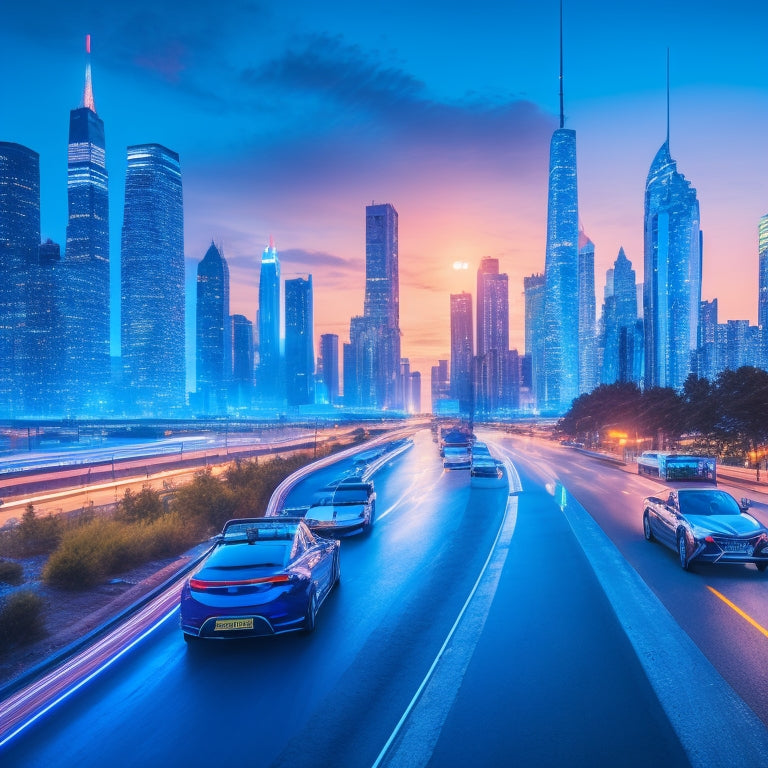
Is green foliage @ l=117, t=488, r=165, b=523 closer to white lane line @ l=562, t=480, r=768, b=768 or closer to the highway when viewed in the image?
the highway

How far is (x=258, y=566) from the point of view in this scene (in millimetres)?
7914

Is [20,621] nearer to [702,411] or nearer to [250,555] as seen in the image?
[250,555]

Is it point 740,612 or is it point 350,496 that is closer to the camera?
point 740,612

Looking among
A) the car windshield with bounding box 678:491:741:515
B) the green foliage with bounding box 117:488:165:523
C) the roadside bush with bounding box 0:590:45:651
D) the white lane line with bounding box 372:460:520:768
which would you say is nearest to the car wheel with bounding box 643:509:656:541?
the car windshield with bounding box 678:491:741:515

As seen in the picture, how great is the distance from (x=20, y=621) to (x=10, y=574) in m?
3.87

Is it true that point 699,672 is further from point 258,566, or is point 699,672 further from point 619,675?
point 258,566

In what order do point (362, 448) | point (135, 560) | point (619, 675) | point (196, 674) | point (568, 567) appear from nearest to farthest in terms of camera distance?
point (619, 675), point (196, 674), point (568, 567), point (135, 560), point (362, 448)

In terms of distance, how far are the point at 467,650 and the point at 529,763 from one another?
96.9 inches

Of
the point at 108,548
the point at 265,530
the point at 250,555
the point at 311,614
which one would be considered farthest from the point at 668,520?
the point at 108,548

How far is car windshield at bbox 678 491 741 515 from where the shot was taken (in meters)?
12.2

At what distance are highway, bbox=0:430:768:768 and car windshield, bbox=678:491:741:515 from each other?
46.6 inches

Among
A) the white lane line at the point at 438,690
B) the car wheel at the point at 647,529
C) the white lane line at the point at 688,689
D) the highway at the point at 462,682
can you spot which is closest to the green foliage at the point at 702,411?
the car wheel at the point at 647,529

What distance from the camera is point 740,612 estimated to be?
877 cm

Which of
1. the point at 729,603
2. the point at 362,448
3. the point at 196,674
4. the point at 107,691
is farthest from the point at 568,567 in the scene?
the point at 362,448
